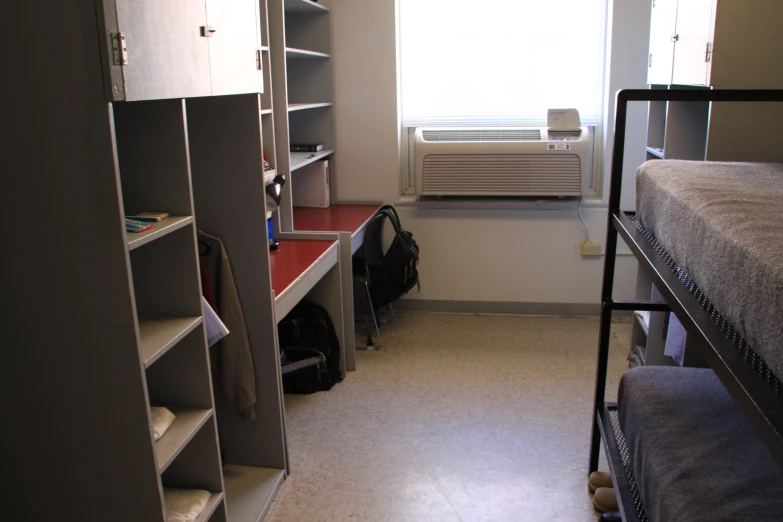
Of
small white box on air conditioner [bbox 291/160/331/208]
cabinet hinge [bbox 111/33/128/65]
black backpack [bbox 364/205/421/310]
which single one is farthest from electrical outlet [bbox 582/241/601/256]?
cabinet hinge [bbox 111/33/128/65]

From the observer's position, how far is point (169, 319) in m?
1.69

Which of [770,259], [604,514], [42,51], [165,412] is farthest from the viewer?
[604,514]

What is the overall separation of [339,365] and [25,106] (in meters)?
2.16

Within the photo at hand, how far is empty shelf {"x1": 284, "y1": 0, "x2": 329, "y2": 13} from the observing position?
344 centimetres

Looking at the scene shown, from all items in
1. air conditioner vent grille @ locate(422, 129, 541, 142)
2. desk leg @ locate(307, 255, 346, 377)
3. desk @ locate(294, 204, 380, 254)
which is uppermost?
air conditioner vent grille @ locate(422, 129, 541, 142)

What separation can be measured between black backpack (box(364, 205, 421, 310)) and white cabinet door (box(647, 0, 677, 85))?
1429 mm

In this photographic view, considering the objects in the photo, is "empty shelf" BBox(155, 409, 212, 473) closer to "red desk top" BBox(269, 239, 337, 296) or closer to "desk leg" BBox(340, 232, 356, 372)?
"red desk top" BBox(269, 239, 337, 296)

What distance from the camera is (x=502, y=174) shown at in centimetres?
379

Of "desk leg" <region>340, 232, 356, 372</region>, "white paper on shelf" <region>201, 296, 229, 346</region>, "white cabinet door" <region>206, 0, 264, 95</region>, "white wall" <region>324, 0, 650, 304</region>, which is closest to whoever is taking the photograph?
"white cabinet door" <region>206, 0, 264, 95</region>

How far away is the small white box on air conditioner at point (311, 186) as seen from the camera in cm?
384

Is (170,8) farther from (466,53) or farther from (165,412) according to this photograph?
(466,53)

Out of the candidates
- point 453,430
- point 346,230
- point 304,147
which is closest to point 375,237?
point 346,230

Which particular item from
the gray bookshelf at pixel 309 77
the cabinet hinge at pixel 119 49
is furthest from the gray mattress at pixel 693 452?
the gray bookshelf at pixel 309 77

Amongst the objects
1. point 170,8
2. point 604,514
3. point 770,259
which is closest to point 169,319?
point 170,8
